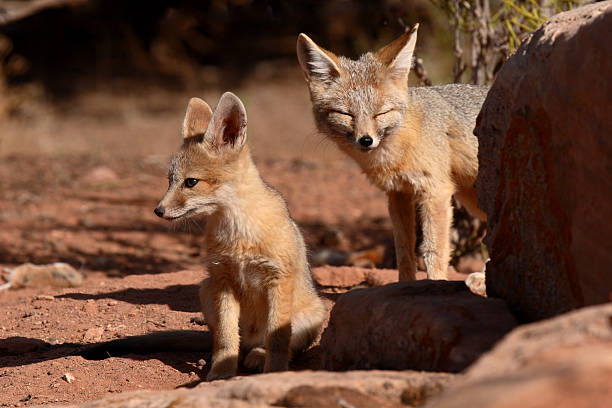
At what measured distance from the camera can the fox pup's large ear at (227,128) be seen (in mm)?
4145

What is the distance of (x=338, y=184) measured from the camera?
1090 cm

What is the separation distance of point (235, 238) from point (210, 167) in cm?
43

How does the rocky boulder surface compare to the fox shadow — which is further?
the fox shadow

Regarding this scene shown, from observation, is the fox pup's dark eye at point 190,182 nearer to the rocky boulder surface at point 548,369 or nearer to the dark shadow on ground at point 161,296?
the dark shadow on ground at point 161,296

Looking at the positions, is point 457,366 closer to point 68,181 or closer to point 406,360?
point 406,360

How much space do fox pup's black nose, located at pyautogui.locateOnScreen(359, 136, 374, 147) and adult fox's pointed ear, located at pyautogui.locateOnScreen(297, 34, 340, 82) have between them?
2.20ft

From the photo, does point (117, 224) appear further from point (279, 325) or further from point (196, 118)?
point (279, 325)

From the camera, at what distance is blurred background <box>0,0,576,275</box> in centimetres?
768

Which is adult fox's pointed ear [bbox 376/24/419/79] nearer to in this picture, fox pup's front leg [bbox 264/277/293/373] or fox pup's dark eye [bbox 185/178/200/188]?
fox pup's dark eye [bbox 185/178/200/188]

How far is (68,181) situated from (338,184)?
3.99 m

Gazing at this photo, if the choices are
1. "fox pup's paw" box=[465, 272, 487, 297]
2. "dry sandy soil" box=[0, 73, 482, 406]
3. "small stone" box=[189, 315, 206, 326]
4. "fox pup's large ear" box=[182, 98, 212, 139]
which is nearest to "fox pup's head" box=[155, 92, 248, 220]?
"fox pup's large ear" box=[182, 98, 212, 139]

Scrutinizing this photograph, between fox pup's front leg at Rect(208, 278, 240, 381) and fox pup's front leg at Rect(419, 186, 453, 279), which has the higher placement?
fox pup's front leg at Rect(419, 186, 453, 279)

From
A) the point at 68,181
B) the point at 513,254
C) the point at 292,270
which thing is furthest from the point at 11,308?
the point at 68,181

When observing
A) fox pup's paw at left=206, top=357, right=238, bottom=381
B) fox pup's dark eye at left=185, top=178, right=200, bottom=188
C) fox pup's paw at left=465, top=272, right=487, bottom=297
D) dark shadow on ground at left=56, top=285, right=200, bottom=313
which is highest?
fox pup's dark eye at left=185, top=178, right=200, bottom=188
